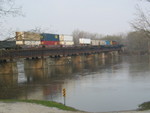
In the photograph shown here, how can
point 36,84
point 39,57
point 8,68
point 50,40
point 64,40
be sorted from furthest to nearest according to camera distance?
1. point 64,40
2. point 50,40
3. point 39,57
4. point 8,68
5. point 36,84

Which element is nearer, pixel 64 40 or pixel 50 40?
pixel 50 40

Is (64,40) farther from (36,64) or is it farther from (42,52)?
(42,52)

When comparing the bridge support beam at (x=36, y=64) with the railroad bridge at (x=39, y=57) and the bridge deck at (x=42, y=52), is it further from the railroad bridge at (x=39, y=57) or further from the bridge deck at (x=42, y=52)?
the bridge deck at (x=42, y=52)

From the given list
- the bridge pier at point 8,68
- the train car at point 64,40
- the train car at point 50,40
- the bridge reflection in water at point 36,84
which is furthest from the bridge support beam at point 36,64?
the train car at point 64,40

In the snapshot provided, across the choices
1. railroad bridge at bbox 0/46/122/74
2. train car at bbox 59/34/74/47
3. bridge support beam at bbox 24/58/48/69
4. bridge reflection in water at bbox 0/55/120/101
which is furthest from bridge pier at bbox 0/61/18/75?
train car at bbox 59/34/74/47

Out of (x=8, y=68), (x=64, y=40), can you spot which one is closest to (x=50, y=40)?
(x=64, y=40)

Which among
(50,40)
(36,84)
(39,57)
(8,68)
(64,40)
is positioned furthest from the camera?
(64,40)

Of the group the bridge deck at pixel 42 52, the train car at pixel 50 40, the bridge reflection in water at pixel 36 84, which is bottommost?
the bridge reflection in water at pixel 36 84

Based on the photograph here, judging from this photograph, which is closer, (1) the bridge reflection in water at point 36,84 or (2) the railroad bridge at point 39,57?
(1) the bridge reflection in water at point 36,84

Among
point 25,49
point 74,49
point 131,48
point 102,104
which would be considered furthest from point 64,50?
point 131,48

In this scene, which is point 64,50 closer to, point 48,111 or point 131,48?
point 48,111

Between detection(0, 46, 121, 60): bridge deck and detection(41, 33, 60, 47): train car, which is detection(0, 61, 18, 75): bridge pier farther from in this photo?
detection(41, 33, 60, 47): train car

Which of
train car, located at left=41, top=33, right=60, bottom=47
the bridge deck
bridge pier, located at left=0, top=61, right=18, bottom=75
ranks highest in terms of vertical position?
train car, located at left=41, top=33, right=60, bottom=47

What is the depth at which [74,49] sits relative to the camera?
3241 inches
